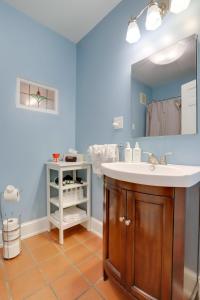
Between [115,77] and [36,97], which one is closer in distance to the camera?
[115,77]

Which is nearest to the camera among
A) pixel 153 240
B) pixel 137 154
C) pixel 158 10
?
pixel 153 240

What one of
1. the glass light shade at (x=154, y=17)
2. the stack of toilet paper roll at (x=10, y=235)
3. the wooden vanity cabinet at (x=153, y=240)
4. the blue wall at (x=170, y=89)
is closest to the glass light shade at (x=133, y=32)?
the glass light shade at (x=154, y=17)

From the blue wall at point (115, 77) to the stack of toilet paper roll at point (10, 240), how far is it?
0.84 metres

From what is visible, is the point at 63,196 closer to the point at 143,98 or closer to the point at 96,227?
the point at 96,227

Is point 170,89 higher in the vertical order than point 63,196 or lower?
higher

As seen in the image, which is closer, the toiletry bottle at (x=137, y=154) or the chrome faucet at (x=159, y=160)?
the chrome faucet at (x=159, y=160)

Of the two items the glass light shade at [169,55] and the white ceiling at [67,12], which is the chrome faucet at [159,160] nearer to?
the glass light shade at [169,55]

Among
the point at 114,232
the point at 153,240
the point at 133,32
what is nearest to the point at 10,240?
the point at 114,232

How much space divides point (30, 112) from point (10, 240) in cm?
130

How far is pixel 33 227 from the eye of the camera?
69.5 inches

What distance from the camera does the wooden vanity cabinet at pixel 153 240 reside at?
73 cm

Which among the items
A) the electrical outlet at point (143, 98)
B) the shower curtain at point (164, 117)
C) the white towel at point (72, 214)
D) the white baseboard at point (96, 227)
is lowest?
the white baseboard at point (96, 227)

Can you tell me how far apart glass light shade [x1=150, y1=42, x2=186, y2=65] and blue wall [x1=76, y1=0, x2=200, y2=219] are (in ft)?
0.17

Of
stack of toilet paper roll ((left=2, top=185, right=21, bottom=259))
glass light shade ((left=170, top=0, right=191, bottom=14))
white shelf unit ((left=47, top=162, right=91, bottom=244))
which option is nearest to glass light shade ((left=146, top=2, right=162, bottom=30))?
glass light shade ((left=170, top=0, right=191, bottom=14))
